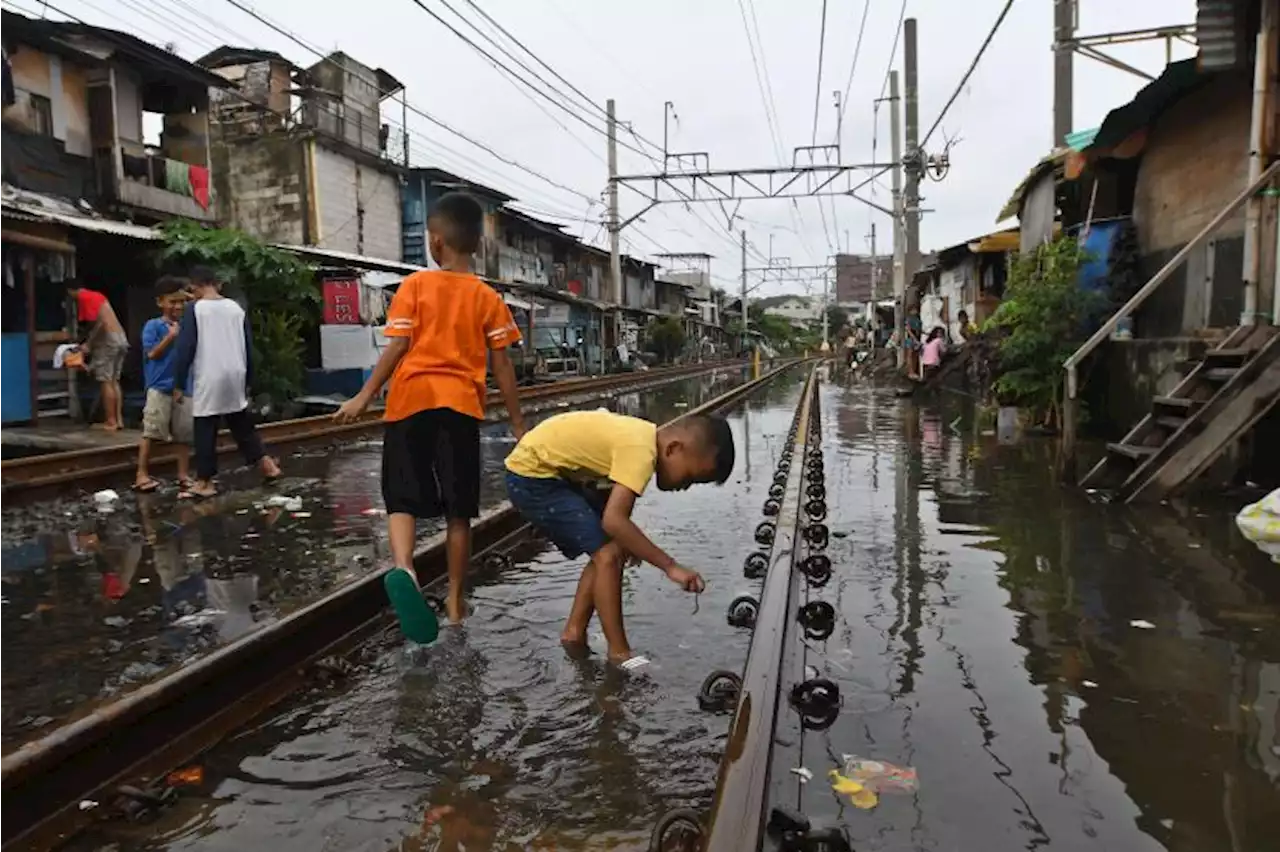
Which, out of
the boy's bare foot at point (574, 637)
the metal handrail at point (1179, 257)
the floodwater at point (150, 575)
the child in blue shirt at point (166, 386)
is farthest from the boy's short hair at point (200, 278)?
the metal handrail at point (1179, 257)

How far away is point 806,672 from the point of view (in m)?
3.71

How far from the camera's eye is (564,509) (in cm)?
373

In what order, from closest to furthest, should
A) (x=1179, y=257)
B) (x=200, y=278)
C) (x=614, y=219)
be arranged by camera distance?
(x=200, y=278), (x=1179, y=257), (x=614, y=219)

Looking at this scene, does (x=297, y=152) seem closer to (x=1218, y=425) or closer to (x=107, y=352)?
(x=107, y=352)

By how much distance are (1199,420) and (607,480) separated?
4881 mm

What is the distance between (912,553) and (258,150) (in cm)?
2792

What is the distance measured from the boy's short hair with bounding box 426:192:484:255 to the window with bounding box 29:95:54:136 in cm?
1738

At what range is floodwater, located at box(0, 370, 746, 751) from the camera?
11.6 feet

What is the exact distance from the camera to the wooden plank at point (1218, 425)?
21.2 ft

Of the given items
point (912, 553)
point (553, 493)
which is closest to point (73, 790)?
point (553, 493)

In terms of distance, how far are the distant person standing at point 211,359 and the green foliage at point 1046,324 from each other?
7.85 m

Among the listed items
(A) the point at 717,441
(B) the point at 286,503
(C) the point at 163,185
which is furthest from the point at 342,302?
(A) the point at 717,441

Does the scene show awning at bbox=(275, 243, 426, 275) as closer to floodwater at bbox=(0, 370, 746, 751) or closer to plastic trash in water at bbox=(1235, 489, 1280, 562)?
floodwater at bbox=(0, 370, 746, 751)

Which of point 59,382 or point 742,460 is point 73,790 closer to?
point 742,460
